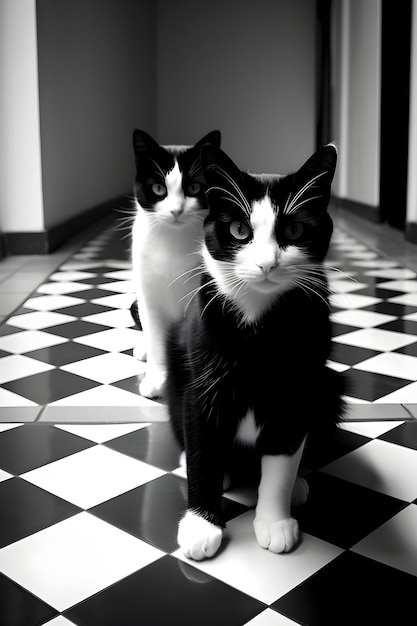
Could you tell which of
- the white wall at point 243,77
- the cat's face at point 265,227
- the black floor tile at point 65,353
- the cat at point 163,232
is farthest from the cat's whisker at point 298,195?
the white wall at point 243,77

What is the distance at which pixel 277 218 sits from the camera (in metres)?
1.04

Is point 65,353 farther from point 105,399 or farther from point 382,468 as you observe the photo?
point 382,468

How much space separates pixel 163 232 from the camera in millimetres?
1801

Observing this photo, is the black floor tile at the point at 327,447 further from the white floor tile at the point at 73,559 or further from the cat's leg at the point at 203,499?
the white floor tile at the point at 73,559

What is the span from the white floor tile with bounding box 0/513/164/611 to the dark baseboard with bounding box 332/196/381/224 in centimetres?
534

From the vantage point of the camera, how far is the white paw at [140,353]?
7.48ft

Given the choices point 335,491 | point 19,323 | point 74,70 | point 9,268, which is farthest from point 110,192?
point 335,491

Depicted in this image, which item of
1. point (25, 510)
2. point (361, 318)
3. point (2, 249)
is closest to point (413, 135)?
point (361, 318)

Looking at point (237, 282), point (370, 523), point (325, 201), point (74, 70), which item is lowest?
point (370, 523)

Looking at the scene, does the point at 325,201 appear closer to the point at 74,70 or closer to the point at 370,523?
the point at 370,523

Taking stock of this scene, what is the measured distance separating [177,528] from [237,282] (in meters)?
0.46

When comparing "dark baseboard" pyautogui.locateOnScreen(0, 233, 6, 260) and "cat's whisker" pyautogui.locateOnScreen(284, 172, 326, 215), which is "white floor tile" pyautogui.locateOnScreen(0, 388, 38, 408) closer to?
"cat's whisker" pyautogui.locateOnScreen(284, 172, 326, 215)

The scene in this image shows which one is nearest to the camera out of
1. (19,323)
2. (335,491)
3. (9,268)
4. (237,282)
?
(237,282)

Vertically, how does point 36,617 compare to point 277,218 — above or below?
below
